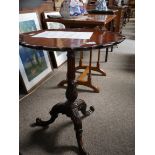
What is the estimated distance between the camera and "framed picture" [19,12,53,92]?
7.24ft

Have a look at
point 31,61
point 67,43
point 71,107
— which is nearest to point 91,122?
point 71,107

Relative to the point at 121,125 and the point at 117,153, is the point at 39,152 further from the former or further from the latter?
the point at 121,125

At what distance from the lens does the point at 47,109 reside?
6.40ft

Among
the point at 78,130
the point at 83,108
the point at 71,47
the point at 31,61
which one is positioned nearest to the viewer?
the point at 71,47

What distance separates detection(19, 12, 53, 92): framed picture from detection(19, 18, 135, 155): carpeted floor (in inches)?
4.4

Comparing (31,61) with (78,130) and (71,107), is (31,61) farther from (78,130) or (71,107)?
(78,130)

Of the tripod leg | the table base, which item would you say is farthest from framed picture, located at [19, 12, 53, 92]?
the tripod leg

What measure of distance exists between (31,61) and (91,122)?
100 centimetres

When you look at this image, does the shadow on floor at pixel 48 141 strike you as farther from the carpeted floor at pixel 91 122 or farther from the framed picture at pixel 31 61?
the framed picture at pixel 31 61

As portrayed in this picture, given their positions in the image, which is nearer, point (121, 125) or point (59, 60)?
point (121, 125)

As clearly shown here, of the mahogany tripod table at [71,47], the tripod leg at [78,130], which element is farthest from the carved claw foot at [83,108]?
the tripod leg at [78,130]

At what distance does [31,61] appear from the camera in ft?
7.73
